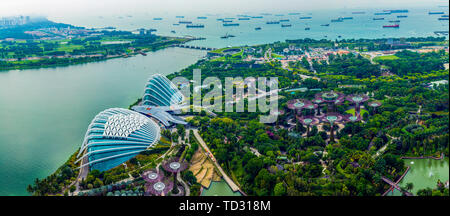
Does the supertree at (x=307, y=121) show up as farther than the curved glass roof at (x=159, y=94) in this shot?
No

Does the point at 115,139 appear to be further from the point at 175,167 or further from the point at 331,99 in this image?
the point at 331,99

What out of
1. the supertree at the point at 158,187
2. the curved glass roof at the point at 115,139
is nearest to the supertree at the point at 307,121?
the curved glass roof at the point at 115,139

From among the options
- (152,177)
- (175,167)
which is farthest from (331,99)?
(152,177)

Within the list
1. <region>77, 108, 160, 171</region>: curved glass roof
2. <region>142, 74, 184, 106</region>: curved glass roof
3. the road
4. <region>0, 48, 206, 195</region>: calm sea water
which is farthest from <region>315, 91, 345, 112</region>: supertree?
<region>0, 48, 206, 195</region>: calm sea water

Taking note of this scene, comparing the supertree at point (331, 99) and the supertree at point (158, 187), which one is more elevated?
the supertree at point (331, 99)

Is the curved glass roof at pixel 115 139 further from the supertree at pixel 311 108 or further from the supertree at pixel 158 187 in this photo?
the supertree at pixel 311 108
